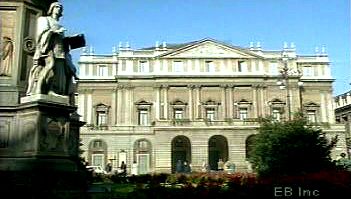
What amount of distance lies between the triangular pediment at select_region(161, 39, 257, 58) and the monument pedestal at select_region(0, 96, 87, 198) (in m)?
53.7

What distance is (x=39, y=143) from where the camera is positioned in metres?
10.2

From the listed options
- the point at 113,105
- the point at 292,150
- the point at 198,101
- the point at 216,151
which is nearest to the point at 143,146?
the point at 113,105

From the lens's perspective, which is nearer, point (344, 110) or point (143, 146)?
point (143, 146)

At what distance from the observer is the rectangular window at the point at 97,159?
59.8 m

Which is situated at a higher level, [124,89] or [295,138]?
[124,89]

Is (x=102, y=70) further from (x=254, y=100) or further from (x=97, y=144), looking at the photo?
(x=254, y=100)

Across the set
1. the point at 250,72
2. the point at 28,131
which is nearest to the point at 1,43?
the point at 28,131

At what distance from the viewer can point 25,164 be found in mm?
10062

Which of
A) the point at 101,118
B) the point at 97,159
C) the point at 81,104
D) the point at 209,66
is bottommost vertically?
the point at 97,159

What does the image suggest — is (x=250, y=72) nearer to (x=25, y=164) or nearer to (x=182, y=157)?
(x=182, y=157)

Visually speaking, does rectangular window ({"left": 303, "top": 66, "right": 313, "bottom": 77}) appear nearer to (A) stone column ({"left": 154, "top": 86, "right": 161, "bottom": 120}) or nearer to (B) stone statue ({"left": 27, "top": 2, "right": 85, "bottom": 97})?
(A) stone column ({"left": 154, "top": 86, "right": 161, "bottom": 120})

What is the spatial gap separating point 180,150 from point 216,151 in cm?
476

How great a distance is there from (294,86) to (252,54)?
7.34 m

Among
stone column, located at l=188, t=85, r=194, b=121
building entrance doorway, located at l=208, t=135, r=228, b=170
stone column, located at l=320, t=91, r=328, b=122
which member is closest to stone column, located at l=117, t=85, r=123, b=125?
stone column, located at l=188, t=85, r=194, b=121
